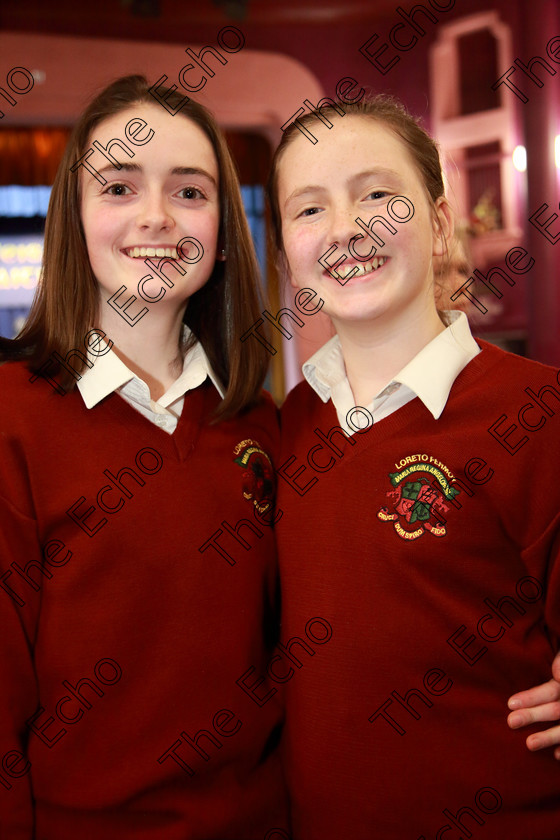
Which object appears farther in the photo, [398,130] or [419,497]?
[398,130]

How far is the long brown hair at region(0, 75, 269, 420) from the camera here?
4.34 feet

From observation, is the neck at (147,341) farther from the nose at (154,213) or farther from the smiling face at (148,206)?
the nose at (154,213)

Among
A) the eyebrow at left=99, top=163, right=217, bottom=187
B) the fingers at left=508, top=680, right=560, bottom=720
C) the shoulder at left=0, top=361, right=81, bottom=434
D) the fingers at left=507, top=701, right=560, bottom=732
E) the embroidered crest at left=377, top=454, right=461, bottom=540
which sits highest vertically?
the eyebrow at left=99, top=163, right=217, bottom=187

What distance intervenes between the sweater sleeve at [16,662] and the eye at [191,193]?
0.61 meters

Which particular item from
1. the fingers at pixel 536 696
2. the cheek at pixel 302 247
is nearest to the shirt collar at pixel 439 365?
the cheek at pixel 302 247

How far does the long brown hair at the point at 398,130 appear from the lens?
1.31 m

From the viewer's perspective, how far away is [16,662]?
3.80 ft

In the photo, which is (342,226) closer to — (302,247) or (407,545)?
(302,247)

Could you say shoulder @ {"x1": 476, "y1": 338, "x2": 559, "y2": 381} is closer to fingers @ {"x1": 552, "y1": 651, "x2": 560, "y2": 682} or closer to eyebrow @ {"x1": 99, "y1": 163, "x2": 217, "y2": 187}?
fingers @ {"x1": 552, "y1": 651, "x2": 560, "y2": 682}

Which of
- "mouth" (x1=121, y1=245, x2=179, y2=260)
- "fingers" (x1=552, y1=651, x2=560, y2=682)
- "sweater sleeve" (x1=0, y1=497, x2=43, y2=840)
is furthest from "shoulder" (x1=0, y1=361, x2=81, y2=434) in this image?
"fingers" (x1=552, y1=651, x2=560, y2=682)

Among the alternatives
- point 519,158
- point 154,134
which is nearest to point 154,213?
point 154,134

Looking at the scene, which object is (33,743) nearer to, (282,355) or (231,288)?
(231,288)

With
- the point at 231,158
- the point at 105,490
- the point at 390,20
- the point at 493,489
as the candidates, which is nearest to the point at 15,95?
the point at 390,20

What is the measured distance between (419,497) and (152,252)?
60cm
